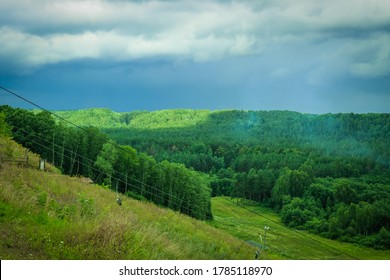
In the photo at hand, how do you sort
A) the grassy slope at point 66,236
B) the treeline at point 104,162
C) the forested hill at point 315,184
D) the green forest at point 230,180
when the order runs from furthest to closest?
the forested hill at point 315,184, the green forest at point 230,180, the treeline at point 104,162, the grassy slope at point 66,236

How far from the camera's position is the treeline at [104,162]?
54531 mm

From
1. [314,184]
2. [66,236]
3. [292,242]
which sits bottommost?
[292,242]

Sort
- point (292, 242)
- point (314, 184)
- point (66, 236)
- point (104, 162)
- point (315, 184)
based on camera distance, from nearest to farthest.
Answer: point (66, 236) < point (104, 162) < point (292, 242) < point (315, 184) < point (314, 184)

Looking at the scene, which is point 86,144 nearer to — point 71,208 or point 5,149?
point 5,149

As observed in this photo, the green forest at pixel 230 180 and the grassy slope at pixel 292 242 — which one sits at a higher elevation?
the green forest at pixel 230 180

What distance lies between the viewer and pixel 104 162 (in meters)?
59.3

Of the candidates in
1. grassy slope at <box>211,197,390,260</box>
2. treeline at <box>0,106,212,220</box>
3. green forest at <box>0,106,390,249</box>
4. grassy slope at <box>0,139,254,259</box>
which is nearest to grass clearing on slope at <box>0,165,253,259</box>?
grassy slope at <box>0,139,254,259</box>

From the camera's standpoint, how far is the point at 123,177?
63.8 m

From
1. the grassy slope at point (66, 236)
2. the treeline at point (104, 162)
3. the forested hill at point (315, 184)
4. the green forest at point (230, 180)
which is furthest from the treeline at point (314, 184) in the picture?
the grassy slope at point (66, 236)

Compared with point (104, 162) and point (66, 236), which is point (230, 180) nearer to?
point (104, 162)

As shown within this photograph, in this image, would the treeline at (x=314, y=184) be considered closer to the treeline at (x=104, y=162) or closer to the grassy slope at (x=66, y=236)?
the treeline at (x=104, y=162)

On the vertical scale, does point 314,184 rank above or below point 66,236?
below

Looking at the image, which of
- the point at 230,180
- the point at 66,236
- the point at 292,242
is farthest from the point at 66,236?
the point at 230,180

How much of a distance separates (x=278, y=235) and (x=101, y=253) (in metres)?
65.9
